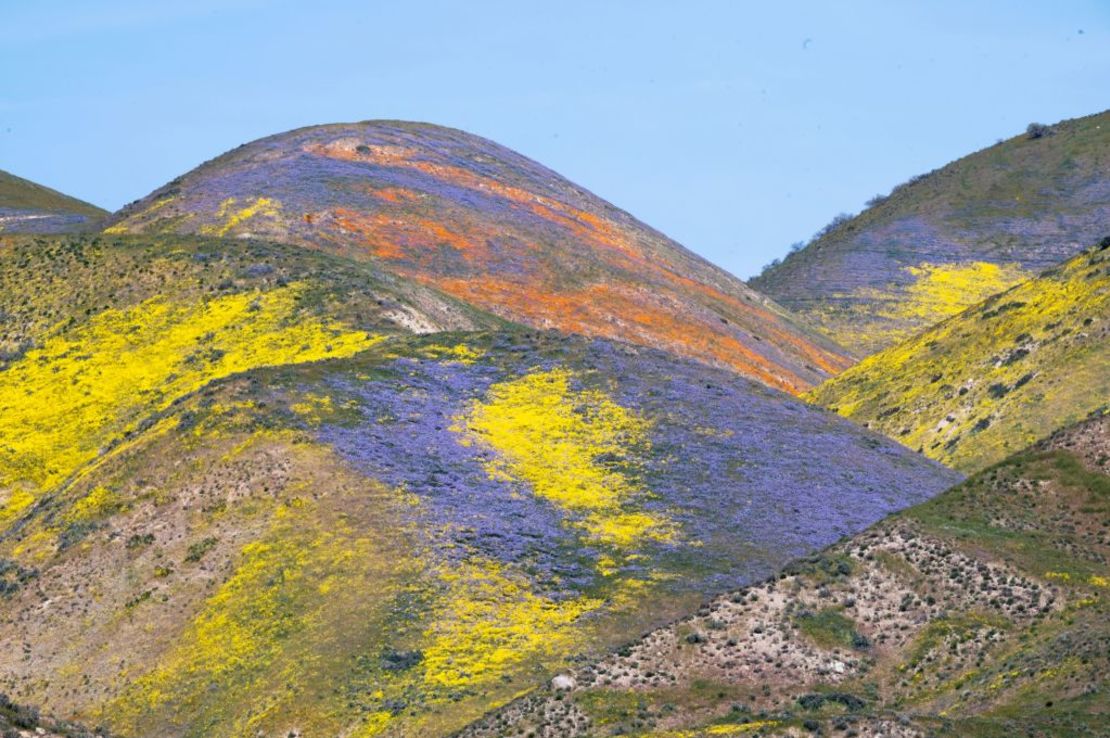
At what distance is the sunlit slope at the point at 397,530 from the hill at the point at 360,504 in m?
0.11

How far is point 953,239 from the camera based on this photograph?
15338cm

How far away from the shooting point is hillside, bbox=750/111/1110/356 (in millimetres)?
138500

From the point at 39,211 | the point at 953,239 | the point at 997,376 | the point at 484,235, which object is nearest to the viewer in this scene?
the point at 997,376

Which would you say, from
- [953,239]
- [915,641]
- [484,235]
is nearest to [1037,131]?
[953,239]

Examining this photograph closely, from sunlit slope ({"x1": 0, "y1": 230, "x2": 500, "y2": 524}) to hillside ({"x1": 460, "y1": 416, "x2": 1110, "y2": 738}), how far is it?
28437 millimetres

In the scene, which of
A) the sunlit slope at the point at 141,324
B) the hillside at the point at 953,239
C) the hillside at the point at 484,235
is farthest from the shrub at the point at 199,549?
the hillside at the point at 953,239

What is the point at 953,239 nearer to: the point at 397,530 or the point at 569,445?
the point at 569,445

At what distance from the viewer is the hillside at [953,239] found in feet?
454

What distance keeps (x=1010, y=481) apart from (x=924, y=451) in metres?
27.5

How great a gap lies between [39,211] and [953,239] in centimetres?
7410

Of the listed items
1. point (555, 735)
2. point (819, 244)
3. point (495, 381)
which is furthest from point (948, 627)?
point (819, 244)

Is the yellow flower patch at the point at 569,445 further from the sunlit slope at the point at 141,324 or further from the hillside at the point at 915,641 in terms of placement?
the hillside at the point at 915,641

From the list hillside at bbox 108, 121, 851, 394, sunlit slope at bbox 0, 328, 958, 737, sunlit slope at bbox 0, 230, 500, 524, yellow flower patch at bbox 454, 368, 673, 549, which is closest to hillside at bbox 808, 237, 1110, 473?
sunlit slope at bbox 0, 328, 958, 737

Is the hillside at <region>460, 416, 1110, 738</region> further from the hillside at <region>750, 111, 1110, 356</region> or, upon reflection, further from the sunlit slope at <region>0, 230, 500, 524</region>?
the hillside at <region>750, 111, 1110, 356</region>
